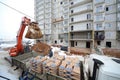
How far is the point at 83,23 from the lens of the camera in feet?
81.0

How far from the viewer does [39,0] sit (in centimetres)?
4000

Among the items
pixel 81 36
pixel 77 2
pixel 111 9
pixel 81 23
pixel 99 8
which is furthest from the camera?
pixel 77 2

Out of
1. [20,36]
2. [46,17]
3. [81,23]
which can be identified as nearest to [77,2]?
[81,23]

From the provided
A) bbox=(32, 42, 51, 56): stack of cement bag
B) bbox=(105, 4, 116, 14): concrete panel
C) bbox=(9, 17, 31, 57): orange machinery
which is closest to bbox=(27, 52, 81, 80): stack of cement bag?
bbox=(9, 17, 31, 57): orange machinery

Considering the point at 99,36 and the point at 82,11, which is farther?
the point at 82,11

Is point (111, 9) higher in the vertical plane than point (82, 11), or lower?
lower

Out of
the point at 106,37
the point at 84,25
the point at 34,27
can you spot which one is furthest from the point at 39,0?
the point at 34,27

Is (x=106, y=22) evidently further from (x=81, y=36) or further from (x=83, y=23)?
(x=81, y=36)

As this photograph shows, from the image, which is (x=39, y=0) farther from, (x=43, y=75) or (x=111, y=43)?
(x=43, y=75)

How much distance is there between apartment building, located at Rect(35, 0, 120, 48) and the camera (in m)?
19.9

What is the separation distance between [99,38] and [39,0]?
31.6 m

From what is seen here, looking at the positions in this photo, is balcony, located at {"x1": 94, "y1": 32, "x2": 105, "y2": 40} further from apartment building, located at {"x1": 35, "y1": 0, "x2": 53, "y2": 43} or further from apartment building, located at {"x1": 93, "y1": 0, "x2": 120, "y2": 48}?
apartment building, located at {"x1": 35, "y1": 0, "x2": 53, "y2": 43}

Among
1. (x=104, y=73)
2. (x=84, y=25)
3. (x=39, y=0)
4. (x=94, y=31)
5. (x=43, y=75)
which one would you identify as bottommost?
(x=43, y=75)

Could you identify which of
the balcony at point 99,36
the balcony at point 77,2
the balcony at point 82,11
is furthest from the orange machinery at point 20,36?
the balcony at point 77,2
